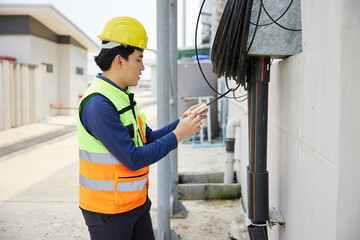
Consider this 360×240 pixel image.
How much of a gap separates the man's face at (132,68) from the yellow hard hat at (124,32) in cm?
6

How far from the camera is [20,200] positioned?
17.4ft

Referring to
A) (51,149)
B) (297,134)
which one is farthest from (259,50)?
(51,149)

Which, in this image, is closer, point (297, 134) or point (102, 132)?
point (102, 132)

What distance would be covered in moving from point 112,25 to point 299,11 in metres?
1.07

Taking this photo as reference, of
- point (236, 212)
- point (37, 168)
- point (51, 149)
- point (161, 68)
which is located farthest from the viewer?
point (51, 149)

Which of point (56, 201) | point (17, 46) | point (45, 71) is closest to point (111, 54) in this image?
point (56, 201)

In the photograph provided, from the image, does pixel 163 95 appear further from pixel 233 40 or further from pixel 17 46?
pixel 17 46

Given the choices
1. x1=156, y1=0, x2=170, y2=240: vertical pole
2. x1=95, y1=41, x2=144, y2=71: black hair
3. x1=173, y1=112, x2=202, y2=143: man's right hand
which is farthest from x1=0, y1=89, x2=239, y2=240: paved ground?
x1=95, y1=41, x2=144, y2=71: black hair

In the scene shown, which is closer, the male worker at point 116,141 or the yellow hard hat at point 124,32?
the male worker at point 116,141

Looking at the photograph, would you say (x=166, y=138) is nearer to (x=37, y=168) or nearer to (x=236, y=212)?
(x=236, y=212)

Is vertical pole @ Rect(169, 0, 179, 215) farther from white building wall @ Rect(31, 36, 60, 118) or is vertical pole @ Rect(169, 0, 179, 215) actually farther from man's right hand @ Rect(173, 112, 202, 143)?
white building wall @ Rect(31, 36, 60, 118)

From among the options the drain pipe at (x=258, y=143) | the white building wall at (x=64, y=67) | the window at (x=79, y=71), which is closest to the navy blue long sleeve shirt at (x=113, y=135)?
the drain pipe at (x=258, y=143)

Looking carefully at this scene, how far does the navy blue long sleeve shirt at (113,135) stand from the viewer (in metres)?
1.84

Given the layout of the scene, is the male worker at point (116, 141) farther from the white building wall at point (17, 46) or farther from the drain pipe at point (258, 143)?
the white building wall at point (17, 46)
